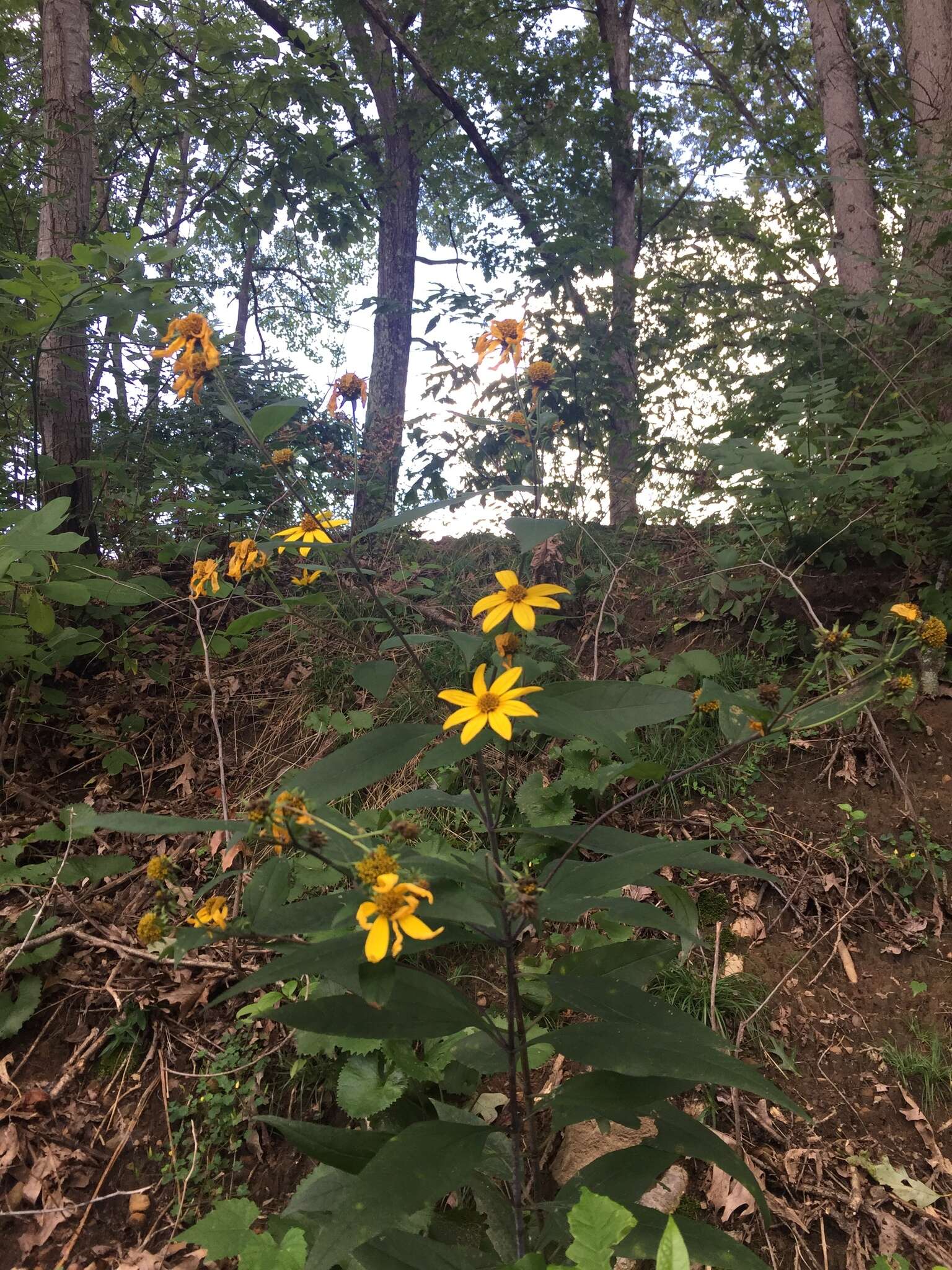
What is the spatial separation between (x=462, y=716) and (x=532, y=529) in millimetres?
273

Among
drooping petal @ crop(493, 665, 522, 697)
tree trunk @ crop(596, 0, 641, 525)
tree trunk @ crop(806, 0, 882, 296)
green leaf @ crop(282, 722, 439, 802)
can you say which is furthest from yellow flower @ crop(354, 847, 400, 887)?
tree trunk @ crop(806, 0, 882, 296)

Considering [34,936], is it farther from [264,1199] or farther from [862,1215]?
[862,1215]

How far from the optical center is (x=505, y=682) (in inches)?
38.8

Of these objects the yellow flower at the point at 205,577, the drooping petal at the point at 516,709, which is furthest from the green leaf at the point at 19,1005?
the drooping petal at the point at 516,709

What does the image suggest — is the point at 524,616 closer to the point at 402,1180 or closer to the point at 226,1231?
the point at 402,1180

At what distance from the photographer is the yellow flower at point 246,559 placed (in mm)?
1695

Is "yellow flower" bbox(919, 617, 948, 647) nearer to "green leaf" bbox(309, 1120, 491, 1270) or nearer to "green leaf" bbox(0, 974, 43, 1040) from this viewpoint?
A: "green leaf" bbox(309, 1120, 491, 1270)

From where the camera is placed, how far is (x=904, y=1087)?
61.7 inches

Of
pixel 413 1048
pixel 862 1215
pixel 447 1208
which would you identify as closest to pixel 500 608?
pixel 413 1048

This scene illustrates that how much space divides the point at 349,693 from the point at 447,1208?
1.75 meters

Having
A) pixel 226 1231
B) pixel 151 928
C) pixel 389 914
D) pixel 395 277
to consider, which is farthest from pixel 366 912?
pixel 395 277

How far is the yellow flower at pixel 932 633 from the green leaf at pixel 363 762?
79cm

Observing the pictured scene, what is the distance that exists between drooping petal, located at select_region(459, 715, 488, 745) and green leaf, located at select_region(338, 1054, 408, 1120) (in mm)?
888

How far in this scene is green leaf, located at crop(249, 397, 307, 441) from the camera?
45.8 inches
